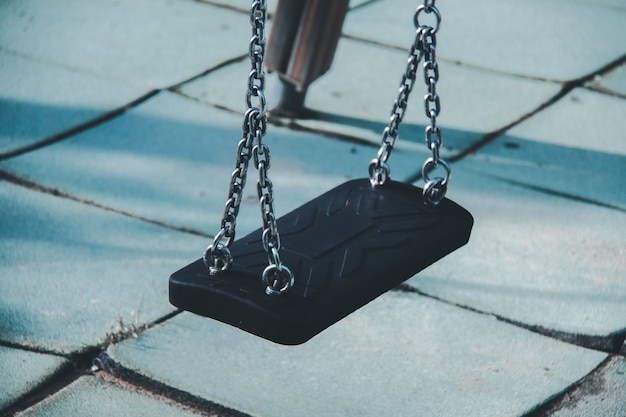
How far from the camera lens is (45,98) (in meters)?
4.10

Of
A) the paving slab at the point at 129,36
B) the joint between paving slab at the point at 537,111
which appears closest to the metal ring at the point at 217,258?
the joint between paving slab at the point at 537,111

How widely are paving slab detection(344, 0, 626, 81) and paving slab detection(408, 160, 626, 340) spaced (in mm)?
1241

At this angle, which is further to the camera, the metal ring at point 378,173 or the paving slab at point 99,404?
the metal ring at point 378,173

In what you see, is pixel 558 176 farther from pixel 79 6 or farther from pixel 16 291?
pixel 79 6

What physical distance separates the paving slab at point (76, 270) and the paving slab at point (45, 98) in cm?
48

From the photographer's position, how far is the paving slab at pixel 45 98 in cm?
383

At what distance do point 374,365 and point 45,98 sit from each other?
82.8 inches

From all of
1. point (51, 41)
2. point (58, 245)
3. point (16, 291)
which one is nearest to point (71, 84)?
point (51, 41)

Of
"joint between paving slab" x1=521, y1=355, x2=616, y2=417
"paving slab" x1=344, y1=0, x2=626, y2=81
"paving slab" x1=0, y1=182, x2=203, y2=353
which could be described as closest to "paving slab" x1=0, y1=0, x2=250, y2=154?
"paving slab" x1=0, y1=182, x2=203, y2=353

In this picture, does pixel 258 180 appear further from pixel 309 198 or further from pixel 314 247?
pixel 309 198

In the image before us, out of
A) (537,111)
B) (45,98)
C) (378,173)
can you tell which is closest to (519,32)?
(537,111)

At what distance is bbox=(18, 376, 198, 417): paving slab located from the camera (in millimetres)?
2398

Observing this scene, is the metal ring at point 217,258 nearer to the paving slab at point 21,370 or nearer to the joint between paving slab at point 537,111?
the paving slab at point 21,370

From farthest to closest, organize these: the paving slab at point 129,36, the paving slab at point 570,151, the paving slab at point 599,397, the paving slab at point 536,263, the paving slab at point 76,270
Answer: the paving slab at point 129,36 → the paving slab at point 570,151 → the paving slab at point 536,263 → the paving slab at point 76,270 → the paving slab at point 599,397
